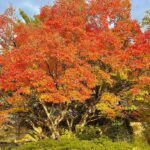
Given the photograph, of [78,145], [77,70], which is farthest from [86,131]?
[78,145]

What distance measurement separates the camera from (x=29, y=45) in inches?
874

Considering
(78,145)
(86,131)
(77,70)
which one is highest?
(77,70)

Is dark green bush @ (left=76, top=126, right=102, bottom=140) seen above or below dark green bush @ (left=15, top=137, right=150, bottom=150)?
above

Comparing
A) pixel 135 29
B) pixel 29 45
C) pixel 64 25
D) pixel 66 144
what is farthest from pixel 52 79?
pixel 135 29

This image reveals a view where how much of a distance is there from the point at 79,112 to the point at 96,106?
12.2ft

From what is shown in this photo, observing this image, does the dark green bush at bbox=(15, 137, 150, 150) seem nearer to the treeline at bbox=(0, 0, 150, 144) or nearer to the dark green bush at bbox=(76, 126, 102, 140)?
the treeline at bbox=(0, 0, 150, 144)

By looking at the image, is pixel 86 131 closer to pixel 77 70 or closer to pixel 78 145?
pixel 77 70

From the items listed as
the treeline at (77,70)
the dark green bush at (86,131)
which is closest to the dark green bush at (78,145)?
the treeline at (77,70)

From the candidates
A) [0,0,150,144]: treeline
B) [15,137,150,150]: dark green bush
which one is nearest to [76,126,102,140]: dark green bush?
[0,0,150,144]: treeline

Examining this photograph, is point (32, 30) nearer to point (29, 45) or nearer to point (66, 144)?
point (29, 45)

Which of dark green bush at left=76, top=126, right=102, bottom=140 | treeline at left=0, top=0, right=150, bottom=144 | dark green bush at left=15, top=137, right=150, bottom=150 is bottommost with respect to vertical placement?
dark green bush at left=15, top=137, right=150, bottom=150

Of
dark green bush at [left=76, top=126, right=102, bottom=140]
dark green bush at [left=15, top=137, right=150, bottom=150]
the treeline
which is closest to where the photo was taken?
dark green bush at [left=15, top=137, right=150, bottom=150]

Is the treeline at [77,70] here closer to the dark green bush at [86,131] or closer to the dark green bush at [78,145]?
the dark green bush at [86,131]

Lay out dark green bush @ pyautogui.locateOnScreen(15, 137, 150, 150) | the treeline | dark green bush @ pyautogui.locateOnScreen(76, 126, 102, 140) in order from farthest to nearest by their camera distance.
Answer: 1. dark green bush @ pyautogui.locateOnScreen(76, 126, 102, 140)
2. the treeline
3. dark green bush @ pyautogui.locateOnScreen(15, 137, 150, 150)
